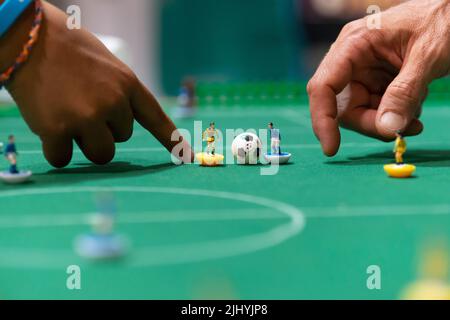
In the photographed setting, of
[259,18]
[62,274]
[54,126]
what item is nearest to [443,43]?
[54,126]

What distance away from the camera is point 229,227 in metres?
1.67

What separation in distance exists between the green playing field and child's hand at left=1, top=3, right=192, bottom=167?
137 mm

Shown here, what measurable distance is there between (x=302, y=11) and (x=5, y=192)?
28.6ft

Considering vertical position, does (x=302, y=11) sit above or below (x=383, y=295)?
above

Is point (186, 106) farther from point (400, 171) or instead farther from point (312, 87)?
point (400, 171)

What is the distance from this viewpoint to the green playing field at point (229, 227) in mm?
1269

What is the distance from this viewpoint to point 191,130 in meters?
5.32

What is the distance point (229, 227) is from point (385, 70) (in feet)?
5.89

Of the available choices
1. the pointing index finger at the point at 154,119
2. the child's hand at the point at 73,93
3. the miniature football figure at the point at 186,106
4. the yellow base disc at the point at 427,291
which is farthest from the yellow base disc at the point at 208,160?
the miniature football figure at the point at 186,106

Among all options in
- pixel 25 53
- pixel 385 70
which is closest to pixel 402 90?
pixel 385 70

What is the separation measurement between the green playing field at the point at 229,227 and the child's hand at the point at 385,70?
19 centimetres

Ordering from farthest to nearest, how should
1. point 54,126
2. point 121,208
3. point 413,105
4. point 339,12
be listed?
point 339,12 < point 413,105 < point 54,126 < point 121,208

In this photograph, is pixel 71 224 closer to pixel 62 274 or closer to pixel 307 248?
pixel 62 274

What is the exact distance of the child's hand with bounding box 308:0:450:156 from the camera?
2.79 meters
